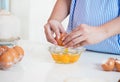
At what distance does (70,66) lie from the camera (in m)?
1.09

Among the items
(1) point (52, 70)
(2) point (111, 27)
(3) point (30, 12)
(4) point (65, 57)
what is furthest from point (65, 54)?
(3) point (30, 12)

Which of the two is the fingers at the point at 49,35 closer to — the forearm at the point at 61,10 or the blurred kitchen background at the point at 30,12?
the forearm at the point at 61,10

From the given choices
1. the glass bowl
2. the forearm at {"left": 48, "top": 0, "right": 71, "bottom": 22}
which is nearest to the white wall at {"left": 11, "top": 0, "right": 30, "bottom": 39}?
the forearm at {"left": 48, "top": 0, "right": 71, "bottom": 22}

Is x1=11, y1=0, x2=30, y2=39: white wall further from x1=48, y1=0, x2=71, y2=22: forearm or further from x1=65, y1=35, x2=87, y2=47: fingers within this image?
x1=65, y1=35, x2=87, y2=47: fingers

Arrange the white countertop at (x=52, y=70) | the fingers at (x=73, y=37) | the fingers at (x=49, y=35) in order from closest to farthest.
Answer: the white countertop at (x=52, y=70)
the fingers at (x=73, y=37)
the fingers at (x=49, y=35)

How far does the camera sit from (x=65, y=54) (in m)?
1.12

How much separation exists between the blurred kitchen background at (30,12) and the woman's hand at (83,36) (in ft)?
4.97

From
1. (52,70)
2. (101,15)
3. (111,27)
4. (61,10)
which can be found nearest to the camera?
(52,70)

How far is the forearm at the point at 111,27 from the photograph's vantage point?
1.14 metres

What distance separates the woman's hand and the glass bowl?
0.07 ft

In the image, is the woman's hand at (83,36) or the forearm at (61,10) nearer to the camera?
the woman's hand at (83,36)

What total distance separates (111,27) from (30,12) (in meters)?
1.57

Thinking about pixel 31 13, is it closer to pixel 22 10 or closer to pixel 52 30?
pixel 22 10

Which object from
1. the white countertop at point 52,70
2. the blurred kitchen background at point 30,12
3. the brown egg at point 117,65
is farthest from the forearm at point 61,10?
the blurred kitchen background at point 30,12
